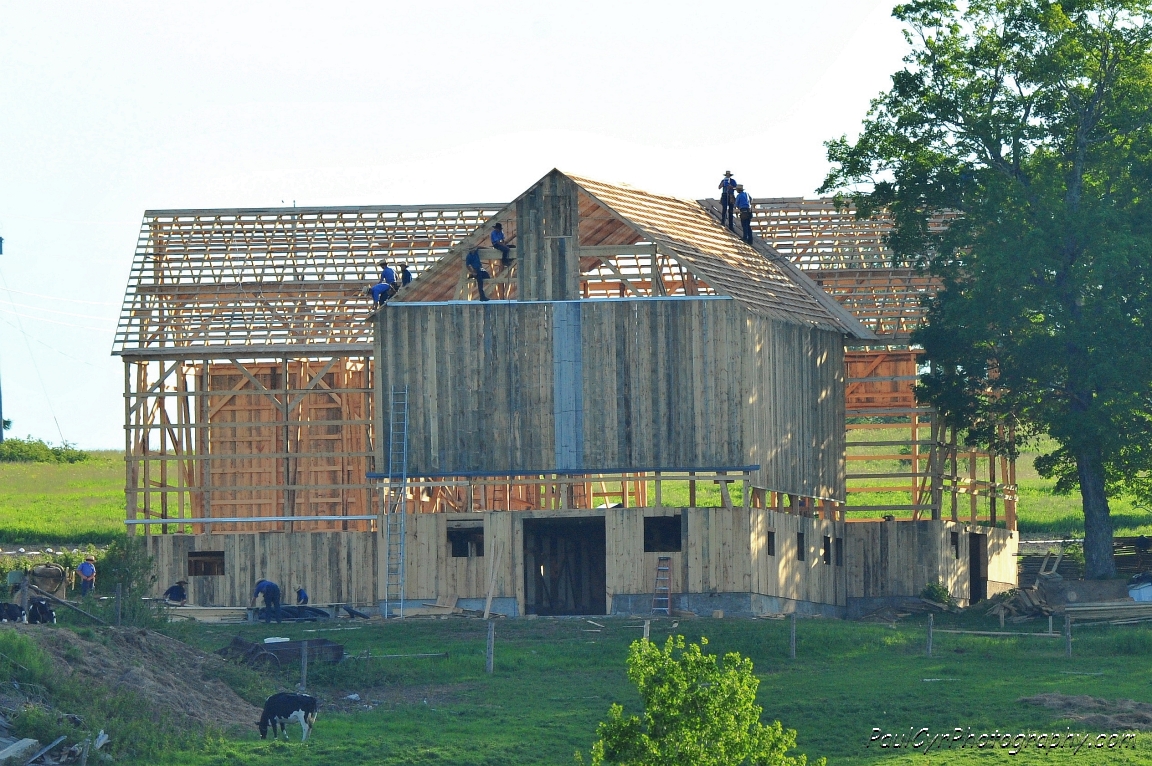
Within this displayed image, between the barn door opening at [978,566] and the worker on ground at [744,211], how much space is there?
997 centimetres

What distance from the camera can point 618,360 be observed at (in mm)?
46500

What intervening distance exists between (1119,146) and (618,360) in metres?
13.2

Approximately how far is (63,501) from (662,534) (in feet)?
131

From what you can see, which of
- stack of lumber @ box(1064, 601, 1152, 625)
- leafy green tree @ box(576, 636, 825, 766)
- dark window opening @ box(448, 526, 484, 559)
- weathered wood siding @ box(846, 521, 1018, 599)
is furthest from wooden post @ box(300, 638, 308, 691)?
weathered wood siding @ box(846, 521, 1018, 599)

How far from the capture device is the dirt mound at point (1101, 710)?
32.6 meters

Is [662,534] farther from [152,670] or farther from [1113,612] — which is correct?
[152,670]

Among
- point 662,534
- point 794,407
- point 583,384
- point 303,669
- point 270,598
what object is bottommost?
point 303,669

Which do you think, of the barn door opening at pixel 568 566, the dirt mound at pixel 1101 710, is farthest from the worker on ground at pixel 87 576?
the dirt mound at pixel 1101 710

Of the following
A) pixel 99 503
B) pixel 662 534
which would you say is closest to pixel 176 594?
pixel 662 534

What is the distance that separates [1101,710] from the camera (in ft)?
110

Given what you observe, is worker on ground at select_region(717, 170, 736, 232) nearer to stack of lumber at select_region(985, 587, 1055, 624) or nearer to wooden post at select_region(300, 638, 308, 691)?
stack of lumber at select_region(985, 587, 1055, 624)

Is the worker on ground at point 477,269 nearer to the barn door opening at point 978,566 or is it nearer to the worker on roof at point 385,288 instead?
the worker on roof at point 385,288

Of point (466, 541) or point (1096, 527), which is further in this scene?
point (1096, 527)

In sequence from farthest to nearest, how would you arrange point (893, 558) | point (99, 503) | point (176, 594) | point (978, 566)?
point (99, 503), point (978, 566), point (893, 558), point (176, 594)
